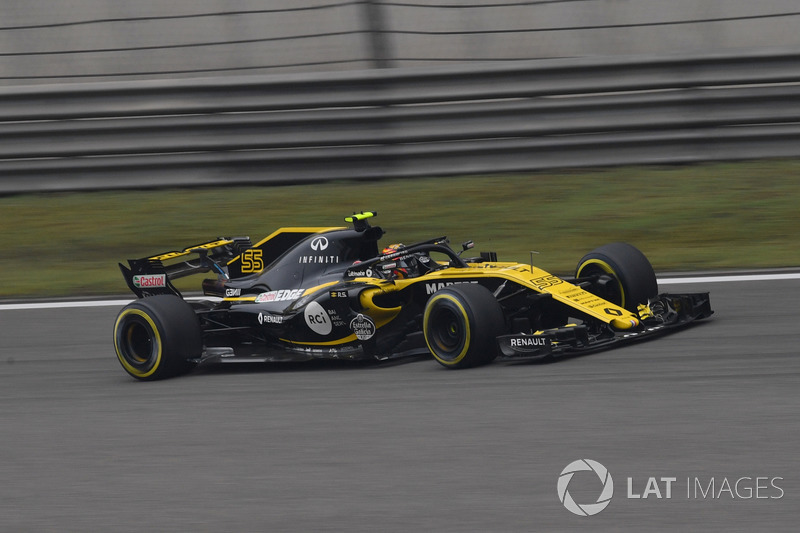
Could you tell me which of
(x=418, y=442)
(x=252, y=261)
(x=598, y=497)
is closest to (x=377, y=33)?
(x=252, y=261)

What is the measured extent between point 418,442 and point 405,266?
2.32 m

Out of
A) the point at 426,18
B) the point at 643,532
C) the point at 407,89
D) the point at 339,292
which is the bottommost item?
the point at 643,532

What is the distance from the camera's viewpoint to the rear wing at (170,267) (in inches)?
322

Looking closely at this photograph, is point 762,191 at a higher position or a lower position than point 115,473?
higher

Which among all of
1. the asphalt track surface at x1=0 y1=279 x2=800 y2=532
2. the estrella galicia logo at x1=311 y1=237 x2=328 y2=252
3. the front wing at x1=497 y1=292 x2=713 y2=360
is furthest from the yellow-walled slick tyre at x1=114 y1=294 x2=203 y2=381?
the front wing at x1=497 y1=292 x2=713 y2=360

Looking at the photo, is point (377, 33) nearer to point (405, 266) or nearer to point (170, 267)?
point (170, 267)

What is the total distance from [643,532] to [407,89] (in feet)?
27.0

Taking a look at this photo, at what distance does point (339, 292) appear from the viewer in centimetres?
748

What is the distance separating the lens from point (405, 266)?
771 centimetres

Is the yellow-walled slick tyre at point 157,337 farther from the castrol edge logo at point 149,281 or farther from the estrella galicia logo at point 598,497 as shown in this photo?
the estrella galicia logo at point 598,497

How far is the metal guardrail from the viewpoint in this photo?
11.5 meters

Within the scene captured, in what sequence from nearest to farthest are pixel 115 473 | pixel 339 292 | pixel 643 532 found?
pixel 643 532 < pixel 115 473 < pixel 339 292

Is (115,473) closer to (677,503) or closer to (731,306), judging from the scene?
(677,503)

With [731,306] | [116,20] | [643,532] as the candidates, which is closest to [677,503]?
[643,532]
